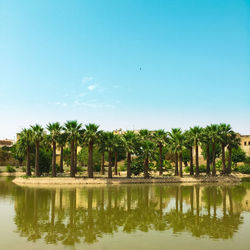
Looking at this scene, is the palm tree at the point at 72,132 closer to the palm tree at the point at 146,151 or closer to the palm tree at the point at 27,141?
the palm tree at the point at 27,141

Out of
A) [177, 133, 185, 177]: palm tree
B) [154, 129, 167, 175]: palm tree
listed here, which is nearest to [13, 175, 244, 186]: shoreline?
[177, 133, 185, 177]: palm tree

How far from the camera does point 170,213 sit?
2288 cm

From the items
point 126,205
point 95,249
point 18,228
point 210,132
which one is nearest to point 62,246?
point 95,249

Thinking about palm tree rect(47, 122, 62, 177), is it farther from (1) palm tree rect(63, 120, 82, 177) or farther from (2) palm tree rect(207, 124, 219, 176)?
(2) palm tree rect(207, 124, 219, 176)

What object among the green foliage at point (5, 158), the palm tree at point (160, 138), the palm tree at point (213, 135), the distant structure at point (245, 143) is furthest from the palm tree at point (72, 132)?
the distant structure at point (245, 143)

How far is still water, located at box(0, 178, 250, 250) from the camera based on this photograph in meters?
14.3

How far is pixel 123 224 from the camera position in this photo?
61.5 feet

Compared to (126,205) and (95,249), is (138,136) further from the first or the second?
(95,249)

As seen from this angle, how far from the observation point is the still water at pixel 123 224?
14266 millimetres

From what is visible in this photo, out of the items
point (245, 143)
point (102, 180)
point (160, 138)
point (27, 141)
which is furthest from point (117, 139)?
point (245, 143)

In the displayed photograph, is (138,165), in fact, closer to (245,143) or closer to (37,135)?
(37,135)

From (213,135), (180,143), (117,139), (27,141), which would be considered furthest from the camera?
(213,135)

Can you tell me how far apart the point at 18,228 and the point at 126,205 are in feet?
38.6

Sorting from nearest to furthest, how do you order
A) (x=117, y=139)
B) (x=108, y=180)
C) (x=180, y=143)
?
(x=108, y=180) < (x=117, y=139) < (x=180, y=143)
